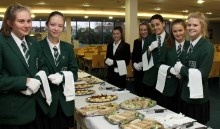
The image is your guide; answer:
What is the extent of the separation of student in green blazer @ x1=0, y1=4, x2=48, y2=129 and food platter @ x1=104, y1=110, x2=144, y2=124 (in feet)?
1.61

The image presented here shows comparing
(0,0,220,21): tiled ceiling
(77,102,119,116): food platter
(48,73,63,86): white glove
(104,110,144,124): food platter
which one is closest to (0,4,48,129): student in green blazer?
(48,73,63,86): white glove

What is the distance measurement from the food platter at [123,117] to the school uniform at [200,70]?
0.52 metres

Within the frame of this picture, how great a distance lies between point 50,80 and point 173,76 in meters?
1.19

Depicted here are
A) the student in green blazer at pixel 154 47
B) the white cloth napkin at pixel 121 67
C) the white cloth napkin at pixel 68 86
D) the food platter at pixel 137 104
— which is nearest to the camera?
the white cloth napkin at pixel 68 86

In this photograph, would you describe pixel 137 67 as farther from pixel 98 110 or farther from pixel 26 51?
pixel 26 51

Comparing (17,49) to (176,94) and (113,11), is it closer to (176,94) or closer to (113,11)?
(176,94)

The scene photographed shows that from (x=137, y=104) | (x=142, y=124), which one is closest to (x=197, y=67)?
(x=137, y=104)

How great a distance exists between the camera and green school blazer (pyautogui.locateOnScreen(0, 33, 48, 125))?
5.08 ft

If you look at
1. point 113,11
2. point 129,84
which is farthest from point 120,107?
point 113,11

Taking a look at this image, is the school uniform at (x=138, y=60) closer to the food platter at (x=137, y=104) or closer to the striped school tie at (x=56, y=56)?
the food platter at (x=137, y=104)

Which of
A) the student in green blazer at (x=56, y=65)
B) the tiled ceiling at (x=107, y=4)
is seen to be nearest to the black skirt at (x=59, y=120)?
the student in green blazer at (x=56, y=65)

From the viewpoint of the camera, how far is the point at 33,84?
5.24 feet

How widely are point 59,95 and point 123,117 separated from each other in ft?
1.56

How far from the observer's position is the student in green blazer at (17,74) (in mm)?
1569
